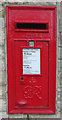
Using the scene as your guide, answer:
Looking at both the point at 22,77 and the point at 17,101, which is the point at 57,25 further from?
the point at 17,101

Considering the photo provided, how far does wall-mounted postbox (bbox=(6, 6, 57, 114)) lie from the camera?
2039 mm

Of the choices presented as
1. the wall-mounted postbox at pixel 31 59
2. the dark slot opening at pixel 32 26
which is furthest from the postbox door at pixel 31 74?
the dark slot opening at pixel 32 26

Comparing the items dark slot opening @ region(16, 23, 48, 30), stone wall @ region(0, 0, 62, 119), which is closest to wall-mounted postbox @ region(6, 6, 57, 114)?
dark slot opening @ region(16, 23, 48, 30)

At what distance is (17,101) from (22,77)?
0.41 metres

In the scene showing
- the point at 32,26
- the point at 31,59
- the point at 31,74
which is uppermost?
the point at 32,26

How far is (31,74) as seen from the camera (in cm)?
209

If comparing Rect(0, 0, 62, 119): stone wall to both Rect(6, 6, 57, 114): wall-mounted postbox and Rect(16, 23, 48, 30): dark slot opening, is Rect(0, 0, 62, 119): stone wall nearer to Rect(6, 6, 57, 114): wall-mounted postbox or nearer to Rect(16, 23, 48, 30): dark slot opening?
Rect(6, 6, 57, 114): wall-mounted postbox

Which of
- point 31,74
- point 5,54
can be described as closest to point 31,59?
point 31,74

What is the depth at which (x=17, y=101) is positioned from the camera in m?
2.13

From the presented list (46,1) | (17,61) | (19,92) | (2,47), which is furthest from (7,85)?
(46,1)

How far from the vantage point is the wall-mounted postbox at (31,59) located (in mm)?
2039

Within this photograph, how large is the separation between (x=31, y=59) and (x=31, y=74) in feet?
0.79

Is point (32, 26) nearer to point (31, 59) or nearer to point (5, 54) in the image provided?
point (31, 59)

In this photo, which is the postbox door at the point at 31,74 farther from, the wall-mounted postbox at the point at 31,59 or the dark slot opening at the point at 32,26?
the dark slot opening at the point at 32,26
